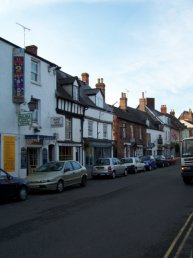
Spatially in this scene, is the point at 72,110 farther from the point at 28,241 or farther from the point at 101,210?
the point at 28,241

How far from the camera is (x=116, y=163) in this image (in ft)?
93.6

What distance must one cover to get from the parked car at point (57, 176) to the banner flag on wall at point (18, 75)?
506cm

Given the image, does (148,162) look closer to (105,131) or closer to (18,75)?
(105,131)

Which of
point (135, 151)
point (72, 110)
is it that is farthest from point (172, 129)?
point (72, 110)

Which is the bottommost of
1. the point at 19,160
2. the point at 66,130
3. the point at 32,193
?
the point at 32,193

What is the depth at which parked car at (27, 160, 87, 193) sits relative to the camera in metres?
17.3

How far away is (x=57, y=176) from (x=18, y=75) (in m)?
7.37

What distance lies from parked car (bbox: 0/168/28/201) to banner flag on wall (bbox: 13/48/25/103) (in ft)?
26.5

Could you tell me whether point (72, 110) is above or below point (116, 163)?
above

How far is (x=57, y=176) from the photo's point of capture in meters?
17.8

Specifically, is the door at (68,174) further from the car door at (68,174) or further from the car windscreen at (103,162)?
the car windscreen at (103,162)

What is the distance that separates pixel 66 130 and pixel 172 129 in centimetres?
4736

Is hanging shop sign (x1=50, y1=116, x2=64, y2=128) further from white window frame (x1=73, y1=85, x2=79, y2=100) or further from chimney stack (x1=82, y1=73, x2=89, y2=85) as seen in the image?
chimney stack (x1=82, y1=73, x2=89, y2=85)

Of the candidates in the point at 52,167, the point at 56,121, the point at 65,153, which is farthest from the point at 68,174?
the point at 65,153
